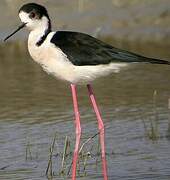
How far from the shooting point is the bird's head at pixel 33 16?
7.18 metres

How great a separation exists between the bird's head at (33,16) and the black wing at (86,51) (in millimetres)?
165

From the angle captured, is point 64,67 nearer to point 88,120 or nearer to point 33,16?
point 33,16

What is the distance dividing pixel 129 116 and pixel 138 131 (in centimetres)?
60

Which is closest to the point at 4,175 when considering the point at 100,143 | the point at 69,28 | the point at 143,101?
the point at 100,143

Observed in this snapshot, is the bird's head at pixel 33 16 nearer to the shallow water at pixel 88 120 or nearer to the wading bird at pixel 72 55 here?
the wading bird at pixel 72 55

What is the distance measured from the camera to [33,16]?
23.6ft

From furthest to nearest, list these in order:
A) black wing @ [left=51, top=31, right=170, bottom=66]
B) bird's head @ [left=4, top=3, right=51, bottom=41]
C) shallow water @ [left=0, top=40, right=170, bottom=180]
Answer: shallow water @ [left=0, top=40, right=170, bottom=180]
bird's head @ [left=4, top=3, right=51, bottom=41]
black wing @ [left=51, top=31, right=170, bottom=66]

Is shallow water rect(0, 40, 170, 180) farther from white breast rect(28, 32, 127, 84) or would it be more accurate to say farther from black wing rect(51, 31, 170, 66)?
black wing rect(51, 31, 170, 66)

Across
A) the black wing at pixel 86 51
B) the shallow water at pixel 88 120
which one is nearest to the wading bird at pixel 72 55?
the black wing at pixel 86 51

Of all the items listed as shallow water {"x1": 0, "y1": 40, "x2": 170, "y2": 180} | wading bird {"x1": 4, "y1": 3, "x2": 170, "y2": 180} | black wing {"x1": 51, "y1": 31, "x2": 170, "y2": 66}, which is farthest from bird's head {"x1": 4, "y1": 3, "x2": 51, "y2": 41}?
shallow water {"x1": 0, "y1": 40, "x2": 170, "y2": 180}

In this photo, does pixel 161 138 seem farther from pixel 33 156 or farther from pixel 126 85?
pixel 126 85

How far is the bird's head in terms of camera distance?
7180mm

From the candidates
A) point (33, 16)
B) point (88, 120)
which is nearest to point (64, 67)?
point (33, 16)

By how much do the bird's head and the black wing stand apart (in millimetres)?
165
